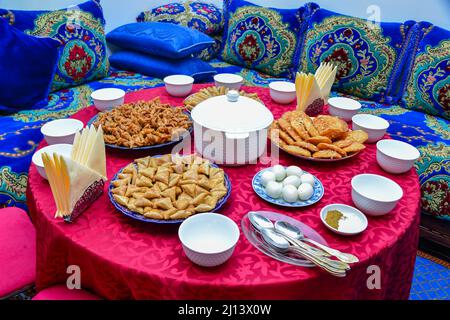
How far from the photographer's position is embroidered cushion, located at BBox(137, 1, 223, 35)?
3172 mm

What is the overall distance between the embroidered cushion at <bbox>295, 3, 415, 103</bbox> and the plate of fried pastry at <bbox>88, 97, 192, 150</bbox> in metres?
1.52

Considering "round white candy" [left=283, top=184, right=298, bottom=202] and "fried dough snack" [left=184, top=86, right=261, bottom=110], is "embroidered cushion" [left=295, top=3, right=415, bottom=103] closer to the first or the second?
"fried dough snack" [left=184, top=86, right=261, bottom=110]

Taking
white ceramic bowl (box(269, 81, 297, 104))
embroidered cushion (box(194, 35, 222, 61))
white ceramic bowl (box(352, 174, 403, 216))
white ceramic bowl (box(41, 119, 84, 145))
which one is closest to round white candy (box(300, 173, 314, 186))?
white ceramic bowl (box(352, 174, 403, 216))

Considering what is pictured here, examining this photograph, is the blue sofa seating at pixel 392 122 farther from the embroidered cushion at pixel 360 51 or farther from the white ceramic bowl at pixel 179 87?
the white ceramic bowl at pixel 179 87

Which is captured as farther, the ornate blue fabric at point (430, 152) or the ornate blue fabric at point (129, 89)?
the ornate blue fabric at point (430, 152)

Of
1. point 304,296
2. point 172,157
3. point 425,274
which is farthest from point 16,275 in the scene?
point 425,274

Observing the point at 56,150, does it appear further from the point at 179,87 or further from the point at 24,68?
the point at 24,68

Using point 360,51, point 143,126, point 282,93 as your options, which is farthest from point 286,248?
point 360,51

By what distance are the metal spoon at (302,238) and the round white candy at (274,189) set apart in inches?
5.0

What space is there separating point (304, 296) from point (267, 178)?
0.39 m

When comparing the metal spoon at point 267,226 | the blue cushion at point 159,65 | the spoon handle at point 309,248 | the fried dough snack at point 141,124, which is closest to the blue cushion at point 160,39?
the blue cushion at point 159,65

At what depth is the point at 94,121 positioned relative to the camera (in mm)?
1535

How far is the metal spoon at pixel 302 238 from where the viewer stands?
0.91 m

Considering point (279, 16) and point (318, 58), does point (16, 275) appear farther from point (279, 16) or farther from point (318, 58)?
point (279, 16)
